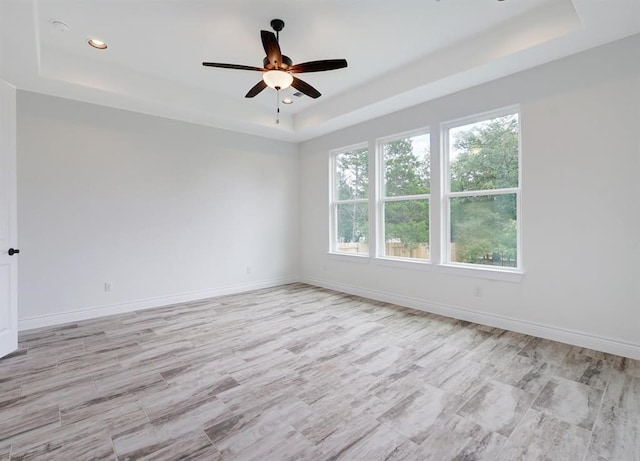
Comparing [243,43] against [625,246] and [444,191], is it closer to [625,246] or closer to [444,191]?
[444,191]

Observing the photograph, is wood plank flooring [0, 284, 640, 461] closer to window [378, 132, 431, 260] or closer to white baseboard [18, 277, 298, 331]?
white baseboard [18, 277, 298, 331]

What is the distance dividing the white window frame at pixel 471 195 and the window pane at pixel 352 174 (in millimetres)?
1384

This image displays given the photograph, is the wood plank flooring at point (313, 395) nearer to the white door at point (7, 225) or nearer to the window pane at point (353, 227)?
the white door at point (7, 225)

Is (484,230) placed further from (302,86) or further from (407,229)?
(302,86)

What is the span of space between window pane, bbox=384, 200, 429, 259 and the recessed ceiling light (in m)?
4.10

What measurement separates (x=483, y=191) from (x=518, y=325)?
159 centimetres

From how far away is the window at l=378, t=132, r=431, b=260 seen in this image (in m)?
4.40

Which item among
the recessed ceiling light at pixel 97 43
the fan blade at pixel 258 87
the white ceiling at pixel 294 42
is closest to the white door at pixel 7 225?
the white ceiling at pixel 294 42

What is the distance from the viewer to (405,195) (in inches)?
183

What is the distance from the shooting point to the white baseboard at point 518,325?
2840mm

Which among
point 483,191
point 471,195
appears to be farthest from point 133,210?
point 483,191

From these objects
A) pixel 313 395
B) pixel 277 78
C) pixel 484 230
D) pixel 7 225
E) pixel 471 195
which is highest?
pixel 277 78

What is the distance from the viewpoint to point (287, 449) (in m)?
1.73

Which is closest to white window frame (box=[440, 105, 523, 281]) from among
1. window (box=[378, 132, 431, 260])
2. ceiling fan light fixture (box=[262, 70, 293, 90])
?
window (box=[378, 132, 431, 260])
